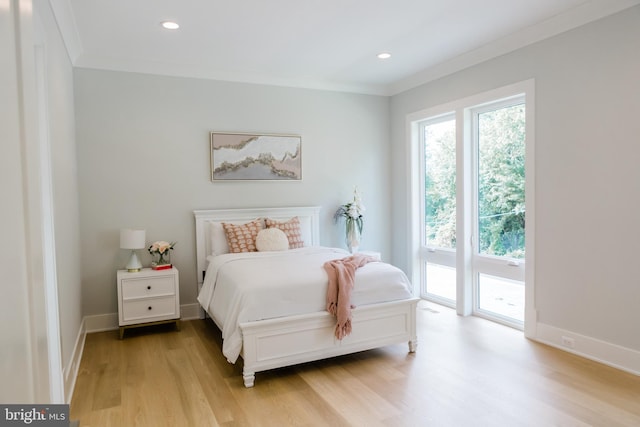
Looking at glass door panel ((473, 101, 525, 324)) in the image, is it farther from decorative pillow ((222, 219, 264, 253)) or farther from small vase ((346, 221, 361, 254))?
decorative pillow ((222, 219, 264, 253))

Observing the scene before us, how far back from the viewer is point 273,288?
314cm

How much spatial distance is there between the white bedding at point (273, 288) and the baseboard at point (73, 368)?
1023 mm

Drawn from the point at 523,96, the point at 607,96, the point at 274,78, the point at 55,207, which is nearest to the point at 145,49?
the point at 274,78

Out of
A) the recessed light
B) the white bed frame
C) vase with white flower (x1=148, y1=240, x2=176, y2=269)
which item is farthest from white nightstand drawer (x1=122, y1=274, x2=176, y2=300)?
the recessed light

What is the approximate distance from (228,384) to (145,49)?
123 inches

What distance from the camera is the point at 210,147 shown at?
477 cm

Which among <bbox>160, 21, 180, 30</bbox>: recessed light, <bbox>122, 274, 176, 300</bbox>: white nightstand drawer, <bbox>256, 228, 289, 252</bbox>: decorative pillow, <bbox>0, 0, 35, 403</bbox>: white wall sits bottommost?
<bbox>122, 274, 176, 300</bbox>: white nightstand drawer

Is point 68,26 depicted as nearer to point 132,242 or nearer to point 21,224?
point 132,242

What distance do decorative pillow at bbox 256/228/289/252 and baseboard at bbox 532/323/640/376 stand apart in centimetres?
252

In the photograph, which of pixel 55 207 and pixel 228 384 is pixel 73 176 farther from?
pixel 228 384

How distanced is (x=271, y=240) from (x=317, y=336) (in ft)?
4.95

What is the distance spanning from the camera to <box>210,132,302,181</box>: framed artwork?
4.80 metres

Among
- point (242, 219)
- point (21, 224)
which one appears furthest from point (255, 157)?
point (21, 224)

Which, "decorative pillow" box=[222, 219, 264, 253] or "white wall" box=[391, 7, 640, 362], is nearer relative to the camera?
"white wall" box=[391, 7, 640, 362]
